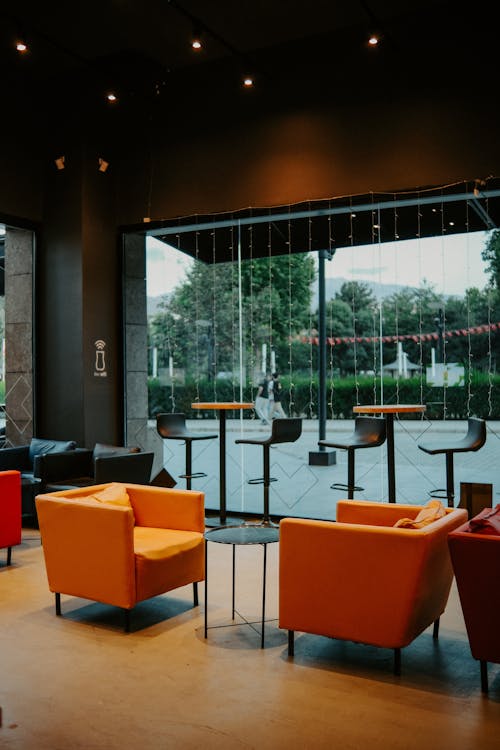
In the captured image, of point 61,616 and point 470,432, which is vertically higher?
point 470,432

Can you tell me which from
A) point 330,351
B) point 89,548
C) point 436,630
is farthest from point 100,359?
point 436,630

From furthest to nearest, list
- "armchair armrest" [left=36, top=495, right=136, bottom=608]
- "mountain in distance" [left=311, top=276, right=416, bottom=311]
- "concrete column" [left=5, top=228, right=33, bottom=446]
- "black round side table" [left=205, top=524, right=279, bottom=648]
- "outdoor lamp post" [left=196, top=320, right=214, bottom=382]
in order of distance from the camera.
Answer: "concrete column" [left=5, top=228, right=33, bottom=446] → "outdoor lamp post" [left=196, top=320, right=214, bottom=382] → "mountain in distance" [left=311, top=276, right=416, bottom=311] → "armchair armrest" [left=36, top=495, right=136, bottom=608] → "black round side table" [left=205, top=524, right=279, bottom=648]

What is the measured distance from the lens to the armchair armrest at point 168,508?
189 inches

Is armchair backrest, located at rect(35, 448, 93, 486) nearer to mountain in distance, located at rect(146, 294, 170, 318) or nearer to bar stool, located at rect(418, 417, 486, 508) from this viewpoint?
mountain in distance, located at rect(146, 294, 170, 318)

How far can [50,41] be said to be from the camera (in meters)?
6.94

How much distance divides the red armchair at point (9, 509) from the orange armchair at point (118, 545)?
1.14 m

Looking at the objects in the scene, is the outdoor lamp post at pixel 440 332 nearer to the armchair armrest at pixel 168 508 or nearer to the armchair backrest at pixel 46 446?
the armchair armrest at pixel 168 508

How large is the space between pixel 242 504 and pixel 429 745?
193 inches

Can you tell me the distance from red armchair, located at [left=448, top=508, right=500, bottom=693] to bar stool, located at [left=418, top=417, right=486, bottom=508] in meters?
2.53

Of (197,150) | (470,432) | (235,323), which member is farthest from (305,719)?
(197,150)

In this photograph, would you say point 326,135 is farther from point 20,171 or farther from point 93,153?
point 20,171

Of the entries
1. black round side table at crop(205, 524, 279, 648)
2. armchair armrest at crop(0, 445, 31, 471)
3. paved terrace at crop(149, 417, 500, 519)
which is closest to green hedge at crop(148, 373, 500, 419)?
paved terrace at crop(149, 417, 500, 519)

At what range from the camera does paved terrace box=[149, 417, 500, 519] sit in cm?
659

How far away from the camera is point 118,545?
421 centimetres
